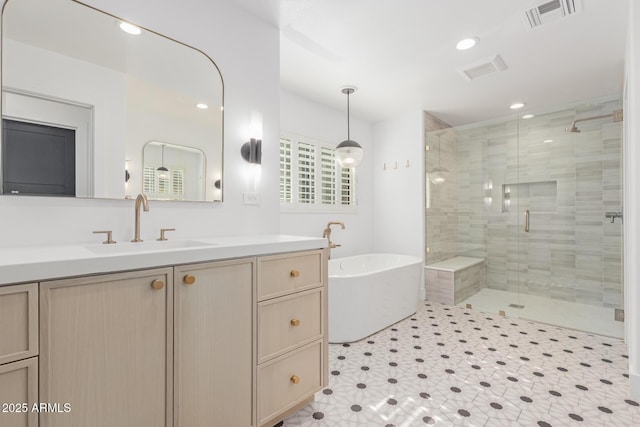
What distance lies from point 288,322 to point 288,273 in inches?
9.9

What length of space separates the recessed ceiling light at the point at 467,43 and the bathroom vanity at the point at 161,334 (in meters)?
1.98

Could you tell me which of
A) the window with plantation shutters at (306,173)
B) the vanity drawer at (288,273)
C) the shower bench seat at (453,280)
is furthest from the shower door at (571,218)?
the vanity drawer at (288,273)

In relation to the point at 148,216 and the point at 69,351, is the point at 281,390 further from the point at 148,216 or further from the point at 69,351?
the point at 148,216

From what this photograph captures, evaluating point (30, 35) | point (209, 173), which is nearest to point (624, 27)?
point (209, 173)

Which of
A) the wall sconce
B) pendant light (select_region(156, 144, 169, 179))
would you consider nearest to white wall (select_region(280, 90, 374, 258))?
the wall sconce

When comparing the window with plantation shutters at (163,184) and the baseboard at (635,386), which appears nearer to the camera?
the window with plantation shutters at (163,184)

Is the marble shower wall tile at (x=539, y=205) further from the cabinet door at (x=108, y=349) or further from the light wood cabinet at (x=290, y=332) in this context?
the cabinet door at (x=108, y=349)

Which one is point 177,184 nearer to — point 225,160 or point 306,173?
point 225,160

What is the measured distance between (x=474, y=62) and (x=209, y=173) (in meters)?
2.47

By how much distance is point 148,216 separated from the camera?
1.63 meters

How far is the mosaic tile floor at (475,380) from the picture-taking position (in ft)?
5.44

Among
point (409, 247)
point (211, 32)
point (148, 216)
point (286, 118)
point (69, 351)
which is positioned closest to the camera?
point (69, 351)

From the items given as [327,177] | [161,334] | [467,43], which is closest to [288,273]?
[161,334]

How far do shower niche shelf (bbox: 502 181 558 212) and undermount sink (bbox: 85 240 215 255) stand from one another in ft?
12.7
